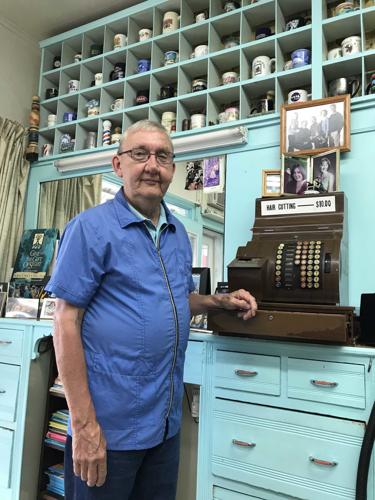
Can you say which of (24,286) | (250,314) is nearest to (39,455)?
(24,286)

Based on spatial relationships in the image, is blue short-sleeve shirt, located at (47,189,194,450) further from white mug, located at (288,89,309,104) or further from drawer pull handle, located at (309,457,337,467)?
white mug, located at (288,89,309,104)

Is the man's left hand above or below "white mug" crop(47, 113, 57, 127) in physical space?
below

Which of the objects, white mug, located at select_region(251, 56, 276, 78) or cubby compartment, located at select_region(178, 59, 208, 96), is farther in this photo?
cubby compartment, located at select_region(178, 59, 208, 96)

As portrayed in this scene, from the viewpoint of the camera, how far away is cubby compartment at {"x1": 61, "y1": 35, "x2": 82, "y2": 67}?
2.76 metres

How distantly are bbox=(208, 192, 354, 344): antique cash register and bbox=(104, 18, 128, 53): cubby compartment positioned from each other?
164 centimetres

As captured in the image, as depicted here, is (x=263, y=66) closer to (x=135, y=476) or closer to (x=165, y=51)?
(x=165, y=51)

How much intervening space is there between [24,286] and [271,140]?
151 centimetres

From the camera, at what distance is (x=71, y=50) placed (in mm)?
2824

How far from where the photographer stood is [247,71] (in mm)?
2164

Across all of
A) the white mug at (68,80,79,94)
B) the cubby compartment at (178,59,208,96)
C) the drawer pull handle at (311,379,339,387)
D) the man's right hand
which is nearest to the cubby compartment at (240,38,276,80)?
the cubby compartment at (178,59,208,96)

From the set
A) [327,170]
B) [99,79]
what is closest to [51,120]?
[99,79]

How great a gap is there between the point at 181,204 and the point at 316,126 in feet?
2.56

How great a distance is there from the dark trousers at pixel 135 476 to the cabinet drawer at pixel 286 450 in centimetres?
33

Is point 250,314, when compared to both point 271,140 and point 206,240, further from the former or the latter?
point 271,140
